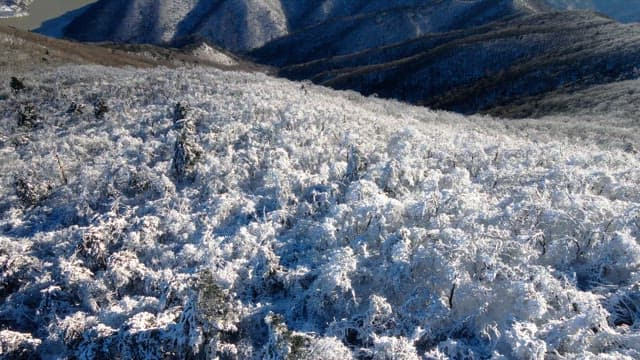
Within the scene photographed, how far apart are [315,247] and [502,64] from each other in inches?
2963

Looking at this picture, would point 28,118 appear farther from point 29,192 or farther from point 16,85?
point 29,192

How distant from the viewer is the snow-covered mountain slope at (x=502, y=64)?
5353 cm

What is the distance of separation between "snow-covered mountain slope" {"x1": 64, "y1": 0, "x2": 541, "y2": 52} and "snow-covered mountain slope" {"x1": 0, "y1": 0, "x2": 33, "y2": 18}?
6635 centimetres

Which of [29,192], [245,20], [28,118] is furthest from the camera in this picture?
[245,20]

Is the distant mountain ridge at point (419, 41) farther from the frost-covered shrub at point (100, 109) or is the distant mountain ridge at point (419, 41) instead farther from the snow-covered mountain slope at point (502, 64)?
the frost-covered shrub at point (100, 109)

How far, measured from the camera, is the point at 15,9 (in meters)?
89.4

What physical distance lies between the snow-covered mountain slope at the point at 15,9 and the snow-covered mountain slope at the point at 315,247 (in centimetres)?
8286

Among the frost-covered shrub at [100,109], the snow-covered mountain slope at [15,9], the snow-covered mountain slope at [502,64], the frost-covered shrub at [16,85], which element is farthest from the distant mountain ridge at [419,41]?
the snow-covered mountain slope at [15,9]

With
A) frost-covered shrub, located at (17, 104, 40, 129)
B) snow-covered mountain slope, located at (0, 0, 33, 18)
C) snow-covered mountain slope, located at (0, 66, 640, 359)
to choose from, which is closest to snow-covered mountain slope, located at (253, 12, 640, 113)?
snow-covered mountain slope, located at (0, 66, 640, 359)

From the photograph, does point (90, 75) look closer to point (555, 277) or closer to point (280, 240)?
point (280, 240)

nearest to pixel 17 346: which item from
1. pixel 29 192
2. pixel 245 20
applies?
pixel 29 192

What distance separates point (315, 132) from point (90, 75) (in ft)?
80.4

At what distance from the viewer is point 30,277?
41.1 ft

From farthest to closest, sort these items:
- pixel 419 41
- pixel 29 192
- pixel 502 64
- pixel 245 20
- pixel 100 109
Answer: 1. pixel 245 20
2. pixel 419 41
3. pixel 502 64
4. pixel 100 109
5. pixel 29 192
